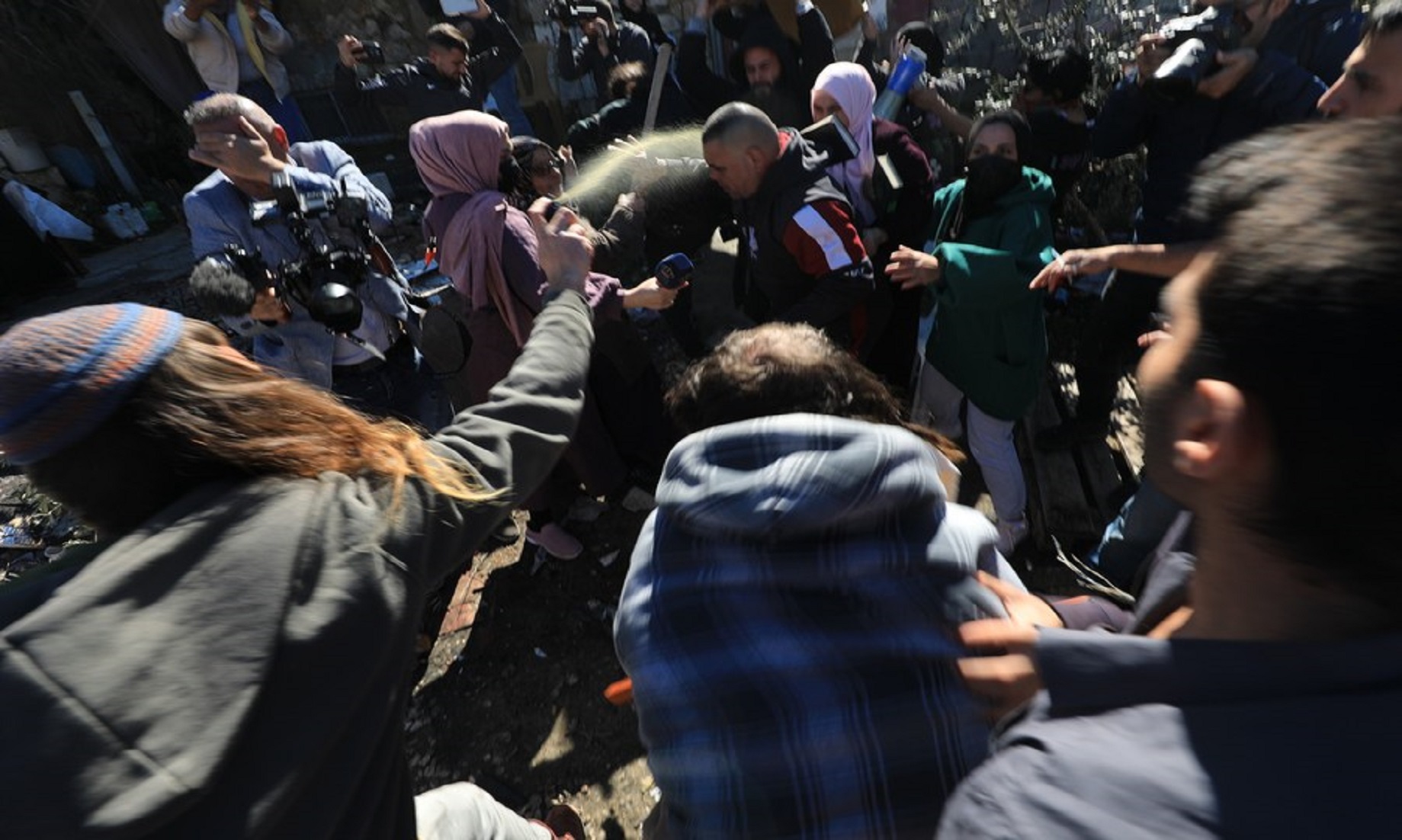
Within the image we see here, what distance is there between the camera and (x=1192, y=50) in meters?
2.46

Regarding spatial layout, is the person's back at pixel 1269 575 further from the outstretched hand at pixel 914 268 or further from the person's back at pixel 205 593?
the outstretched hand at pixel 914 268

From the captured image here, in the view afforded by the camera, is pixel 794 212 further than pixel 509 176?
No

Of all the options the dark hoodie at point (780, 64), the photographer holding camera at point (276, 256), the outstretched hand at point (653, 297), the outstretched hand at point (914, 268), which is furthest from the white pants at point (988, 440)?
the dark hoodie at point (780, 64)

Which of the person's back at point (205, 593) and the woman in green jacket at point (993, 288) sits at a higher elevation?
the person's back at point (205, 593)

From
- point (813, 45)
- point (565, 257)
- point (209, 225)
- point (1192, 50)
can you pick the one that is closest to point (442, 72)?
point (813, 45)

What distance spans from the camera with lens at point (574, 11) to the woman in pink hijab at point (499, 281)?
367cm

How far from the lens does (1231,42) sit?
2.63 metres

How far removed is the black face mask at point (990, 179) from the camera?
103 inches

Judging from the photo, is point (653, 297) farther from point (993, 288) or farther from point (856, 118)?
point (856, 118)

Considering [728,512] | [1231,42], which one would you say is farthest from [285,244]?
[1231,42]

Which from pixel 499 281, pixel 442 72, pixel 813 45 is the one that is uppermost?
pixel 442 72

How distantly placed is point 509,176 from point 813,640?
2585mm

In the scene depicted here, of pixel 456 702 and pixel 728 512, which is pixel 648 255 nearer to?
pixel 456 702

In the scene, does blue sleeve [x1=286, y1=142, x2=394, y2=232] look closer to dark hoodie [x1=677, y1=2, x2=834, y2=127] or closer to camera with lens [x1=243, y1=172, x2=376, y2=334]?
camera with lens [x1=243, y1=172, x2=376, y2=334]
